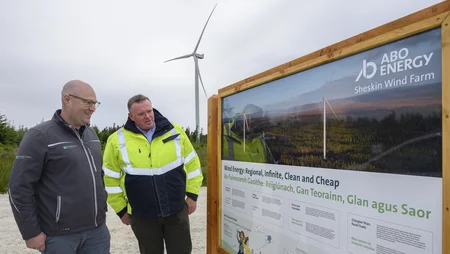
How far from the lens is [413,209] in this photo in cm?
160

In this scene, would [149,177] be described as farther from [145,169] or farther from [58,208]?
[58,208]

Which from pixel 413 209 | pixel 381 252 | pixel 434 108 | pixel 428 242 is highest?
pixel 434 108

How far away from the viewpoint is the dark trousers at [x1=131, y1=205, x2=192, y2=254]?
131 inches

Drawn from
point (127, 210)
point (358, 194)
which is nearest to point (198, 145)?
point (127, 210)

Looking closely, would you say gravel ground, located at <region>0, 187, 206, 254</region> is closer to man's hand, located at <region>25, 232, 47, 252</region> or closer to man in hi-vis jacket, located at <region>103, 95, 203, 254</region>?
man in hi-vis jacket, located at <region>103, 95, 203, 254</region>

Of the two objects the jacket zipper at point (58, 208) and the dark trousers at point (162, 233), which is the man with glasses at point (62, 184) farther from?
the dark trousers at point (162, 233)

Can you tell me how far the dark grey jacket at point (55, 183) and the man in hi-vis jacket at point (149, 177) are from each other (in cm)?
39

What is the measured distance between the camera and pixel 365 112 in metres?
1.83

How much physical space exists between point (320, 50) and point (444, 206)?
1.14 m

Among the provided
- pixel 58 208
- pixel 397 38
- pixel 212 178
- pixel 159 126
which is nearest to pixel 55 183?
pixel 58 208

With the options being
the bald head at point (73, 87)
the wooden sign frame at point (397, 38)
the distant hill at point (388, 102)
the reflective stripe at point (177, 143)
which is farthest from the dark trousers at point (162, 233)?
the distant hill at point (388, 102)

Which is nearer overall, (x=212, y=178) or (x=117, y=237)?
(x=212, y=178)

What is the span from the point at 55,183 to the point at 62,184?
49 millimetres

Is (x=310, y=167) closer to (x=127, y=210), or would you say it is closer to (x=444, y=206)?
(x=444, y=206)
